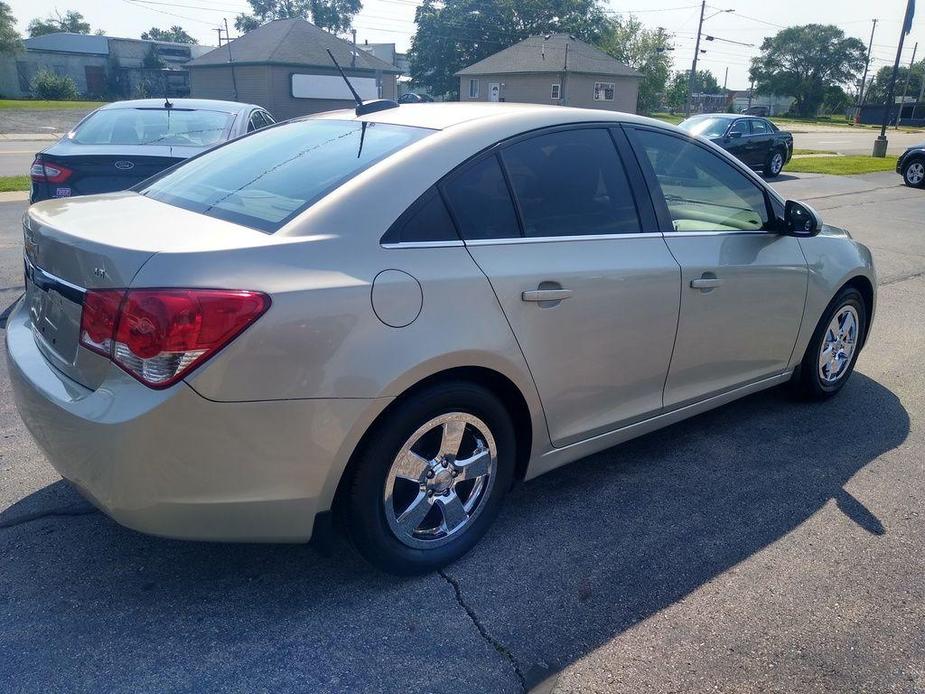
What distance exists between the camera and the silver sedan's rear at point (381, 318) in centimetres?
231

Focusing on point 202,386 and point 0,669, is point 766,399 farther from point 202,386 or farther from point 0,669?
point 0,669

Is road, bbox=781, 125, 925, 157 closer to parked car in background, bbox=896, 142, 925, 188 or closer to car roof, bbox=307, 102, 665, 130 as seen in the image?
parked car in background, bbox=896, 142, 925, 188

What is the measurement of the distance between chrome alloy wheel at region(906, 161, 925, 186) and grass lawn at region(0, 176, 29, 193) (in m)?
19.8

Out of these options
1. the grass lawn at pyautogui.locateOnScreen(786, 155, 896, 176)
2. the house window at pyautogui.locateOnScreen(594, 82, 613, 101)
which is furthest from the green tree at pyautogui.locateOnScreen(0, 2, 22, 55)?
the grass lawn at pyautogui.locateOnScreen(786, 155, 896, 176)

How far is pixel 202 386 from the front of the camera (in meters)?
2.25

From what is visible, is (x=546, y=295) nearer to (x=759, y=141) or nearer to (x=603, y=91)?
(x=759, y=141)

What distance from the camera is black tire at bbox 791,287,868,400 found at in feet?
14.9

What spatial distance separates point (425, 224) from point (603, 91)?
54.5 meters

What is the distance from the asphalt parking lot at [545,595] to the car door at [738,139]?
672 inches

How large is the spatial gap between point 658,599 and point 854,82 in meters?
118

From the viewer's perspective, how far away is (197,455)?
2.31 meters

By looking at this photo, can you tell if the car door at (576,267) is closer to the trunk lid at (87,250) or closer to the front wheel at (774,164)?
the trunk lid at (87,250)

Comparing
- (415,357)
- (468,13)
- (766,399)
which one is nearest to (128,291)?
(415,357)

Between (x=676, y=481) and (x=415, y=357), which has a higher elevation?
(x=415, y=357)
